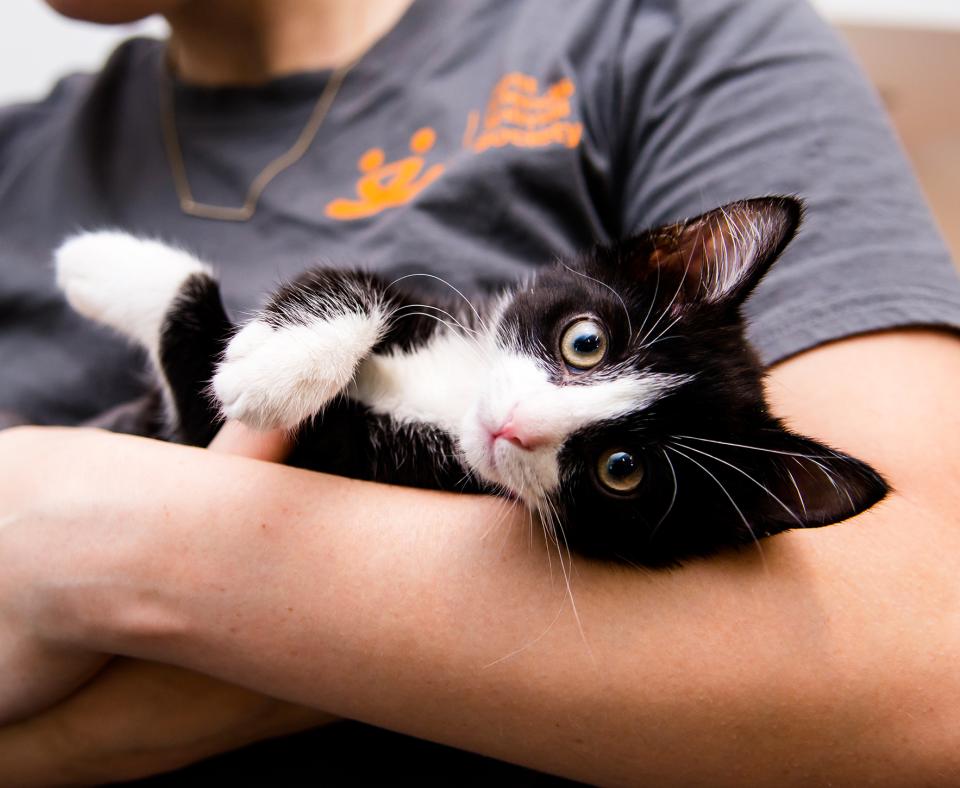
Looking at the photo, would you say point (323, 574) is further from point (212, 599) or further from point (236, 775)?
point (236, 775)

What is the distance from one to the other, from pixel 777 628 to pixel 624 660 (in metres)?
0.16

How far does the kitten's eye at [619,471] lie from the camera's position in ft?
2.57

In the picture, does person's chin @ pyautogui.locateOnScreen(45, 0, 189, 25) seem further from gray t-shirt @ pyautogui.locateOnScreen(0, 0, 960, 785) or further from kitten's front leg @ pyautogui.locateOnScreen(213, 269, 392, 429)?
kitten's front leg @ pyautogui.locateOnScreen(213, 269, 392, 429)

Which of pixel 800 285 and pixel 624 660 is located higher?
pixel 800 285

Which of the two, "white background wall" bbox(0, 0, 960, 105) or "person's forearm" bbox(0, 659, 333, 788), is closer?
"person's forearm" bbox(0, 659, 333, 788)

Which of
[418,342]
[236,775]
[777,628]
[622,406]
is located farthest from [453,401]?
[236,775]

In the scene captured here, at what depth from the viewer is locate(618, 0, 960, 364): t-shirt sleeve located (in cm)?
87

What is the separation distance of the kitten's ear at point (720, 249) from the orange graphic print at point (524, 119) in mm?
316

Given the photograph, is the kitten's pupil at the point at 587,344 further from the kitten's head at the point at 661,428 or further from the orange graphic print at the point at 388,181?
the orange graphic print at the point at 388,181

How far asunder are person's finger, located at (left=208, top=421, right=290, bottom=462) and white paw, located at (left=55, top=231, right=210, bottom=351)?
8.0 inches


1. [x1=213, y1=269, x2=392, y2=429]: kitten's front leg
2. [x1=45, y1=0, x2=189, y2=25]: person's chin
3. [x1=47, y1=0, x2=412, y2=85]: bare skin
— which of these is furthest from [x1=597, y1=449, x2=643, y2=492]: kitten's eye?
[x1=45, y1=0, x2=189, y2=25]: person's chin

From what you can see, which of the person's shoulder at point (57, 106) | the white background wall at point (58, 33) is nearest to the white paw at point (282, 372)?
the person's shoulder at point (57, 106)

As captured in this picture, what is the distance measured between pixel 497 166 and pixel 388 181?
0.20 m

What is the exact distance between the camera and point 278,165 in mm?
1229
